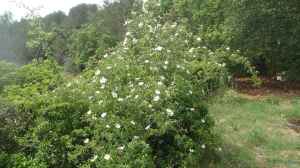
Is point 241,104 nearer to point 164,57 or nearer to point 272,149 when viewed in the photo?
point 272,149

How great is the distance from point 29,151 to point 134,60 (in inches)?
59.7

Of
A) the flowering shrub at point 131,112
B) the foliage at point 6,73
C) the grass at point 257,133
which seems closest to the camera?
the flowering shrub at point 131,112

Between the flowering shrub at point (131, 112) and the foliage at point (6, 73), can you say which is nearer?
the flowering shrub at point (131, 112)

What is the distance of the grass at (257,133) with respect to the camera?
19.0 feet

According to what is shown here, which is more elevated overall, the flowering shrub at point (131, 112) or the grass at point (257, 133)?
the flowering shrub at point (131, 112)

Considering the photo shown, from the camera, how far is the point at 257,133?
22.4 feet

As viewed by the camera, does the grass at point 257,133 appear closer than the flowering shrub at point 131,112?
No

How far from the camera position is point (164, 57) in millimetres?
5473

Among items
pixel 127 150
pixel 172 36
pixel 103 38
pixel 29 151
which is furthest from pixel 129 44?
pixel 103 38

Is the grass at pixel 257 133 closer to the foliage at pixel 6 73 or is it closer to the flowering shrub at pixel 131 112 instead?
the flowering shrub at pixel 131 112

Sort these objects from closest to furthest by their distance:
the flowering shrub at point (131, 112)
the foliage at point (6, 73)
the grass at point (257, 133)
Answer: the flowering shrub at point (131, 112), the grass at point (257, 133), the foliage at point (6, 73)

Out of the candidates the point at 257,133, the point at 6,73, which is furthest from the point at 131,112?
the point at 257,133

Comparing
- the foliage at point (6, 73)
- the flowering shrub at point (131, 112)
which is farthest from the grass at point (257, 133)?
the foliage at point (6, 73)

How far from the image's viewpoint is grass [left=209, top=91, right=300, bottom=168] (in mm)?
5797
